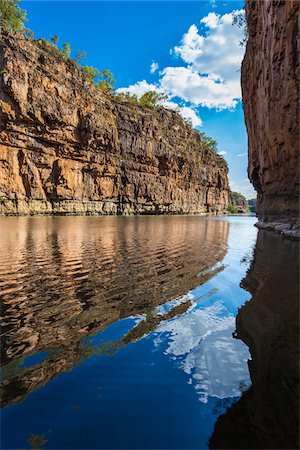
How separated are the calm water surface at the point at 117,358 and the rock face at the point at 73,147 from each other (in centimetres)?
3825

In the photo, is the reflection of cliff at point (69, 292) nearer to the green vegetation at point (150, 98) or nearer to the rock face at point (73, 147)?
the rock face at point (73, 147)

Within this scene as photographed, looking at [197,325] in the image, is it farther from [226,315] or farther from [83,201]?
[83,201]

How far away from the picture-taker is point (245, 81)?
32.8 meters

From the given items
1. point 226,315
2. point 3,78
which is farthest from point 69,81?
point 226,315

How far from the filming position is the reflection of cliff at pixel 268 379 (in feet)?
8.00

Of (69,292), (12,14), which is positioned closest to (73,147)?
(12,14)

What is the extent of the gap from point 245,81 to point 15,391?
37.4 meters

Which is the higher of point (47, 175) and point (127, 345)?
point (47, 175)

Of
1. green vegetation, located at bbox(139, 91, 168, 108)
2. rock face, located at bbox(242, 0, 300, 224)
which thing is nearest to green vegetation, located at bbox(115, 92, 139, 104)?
green vegetation, located at bbox(139, 91, 168, 108)

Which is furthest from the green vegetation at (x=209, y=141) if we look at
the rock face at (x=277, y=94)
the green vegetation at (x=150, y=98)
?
the rock face at (x=277, y=94)

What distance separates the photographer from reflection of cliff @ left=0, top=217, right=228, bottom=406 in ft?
12.2

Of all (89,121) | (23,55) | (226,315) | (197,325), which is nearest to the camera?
(197,325)

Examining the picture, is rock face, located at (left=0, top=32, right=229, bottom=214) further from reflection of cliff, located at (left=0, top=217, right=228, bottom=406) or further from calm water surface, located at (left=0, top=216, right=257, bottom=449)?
calm water surface, located at (left=0, top=216, right=257, bottom=449)

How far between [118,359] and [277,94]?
22860 mm
